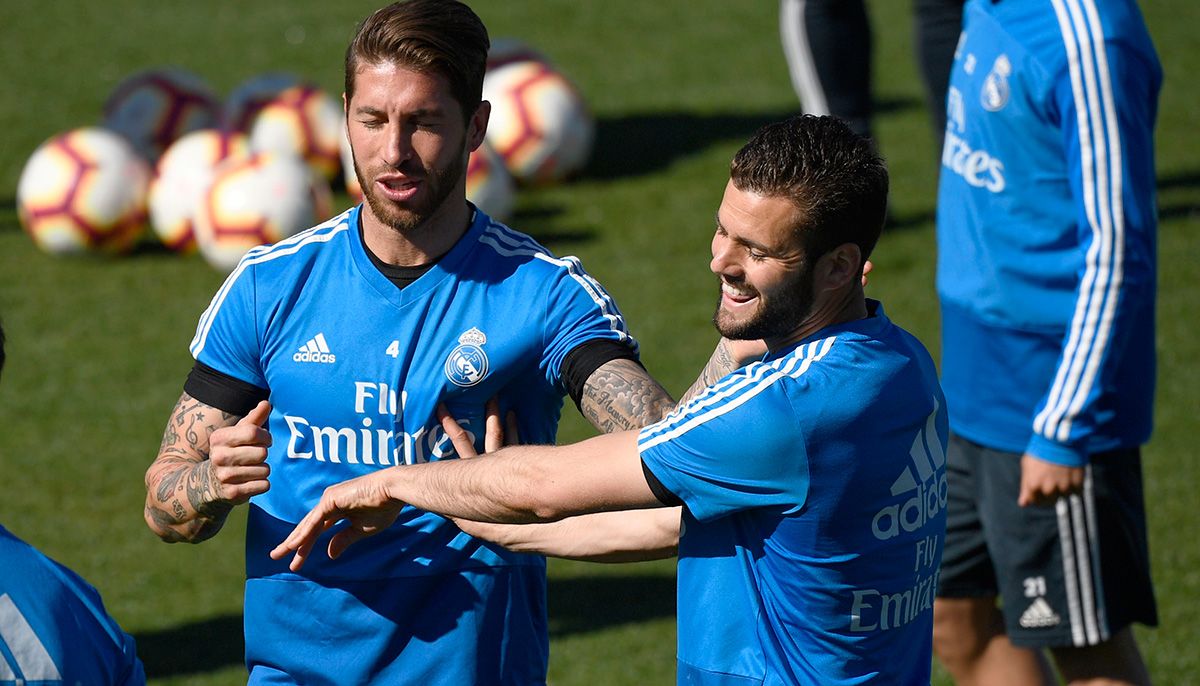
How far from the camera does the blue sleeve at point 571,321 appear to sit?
3.50 m

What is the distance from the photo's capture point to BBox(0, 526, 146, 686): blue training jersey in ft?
8.00

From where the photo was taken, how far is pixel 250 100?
439 inches

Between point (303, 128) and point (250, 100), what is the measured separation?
52 cm

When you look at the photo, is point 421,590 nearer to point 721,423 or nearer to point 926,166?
point 721,423

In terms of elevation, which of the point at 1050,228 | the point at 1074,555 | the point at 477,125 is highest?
the point at 477,125

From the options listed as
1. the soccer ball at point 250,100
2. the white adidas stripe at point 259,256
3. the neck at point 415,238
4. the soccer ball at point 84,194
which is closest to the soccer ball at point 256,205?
the soccer ball at point 84,194

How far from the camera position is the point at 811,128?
308 centimetres

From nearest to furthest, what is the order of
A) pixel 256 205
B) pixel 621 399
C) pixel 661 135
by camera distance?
pixel 621 399
pixel 256 205
pixel 661 135

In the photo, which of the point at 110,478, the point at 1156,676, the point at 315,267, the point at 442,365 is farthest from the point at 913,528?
the point at 110,478

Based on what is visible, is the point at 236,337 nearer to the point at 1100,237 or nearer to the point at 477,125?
the point at 477,125

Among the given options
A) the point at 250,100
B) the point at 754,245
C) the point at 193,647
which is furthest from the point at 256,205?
the point at 754,245

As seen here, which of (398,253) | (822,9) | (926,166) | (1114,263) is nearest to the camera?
(398,253)

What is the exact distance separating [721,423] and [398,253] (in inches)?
→ 39.4

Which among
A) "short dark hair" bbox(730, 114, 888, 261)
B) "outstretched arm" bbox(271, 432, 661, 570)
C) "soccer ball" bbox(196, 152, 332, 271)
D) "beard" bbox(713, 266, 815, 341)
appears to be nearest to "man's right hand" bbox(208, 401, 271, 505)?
"outstretched arm" bbox(271, 432, 661, 570)
